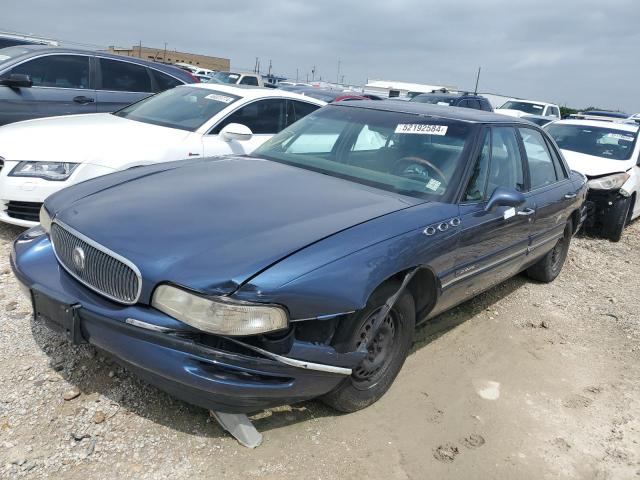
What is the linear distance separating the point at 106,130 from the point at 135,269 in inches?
125

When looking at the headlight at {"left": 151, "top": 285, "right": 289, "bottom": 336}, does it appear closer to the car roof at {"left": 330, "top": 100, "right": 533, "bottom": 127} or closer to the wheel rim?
the wheel rim

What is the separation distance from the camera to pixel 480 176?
356 centimetres

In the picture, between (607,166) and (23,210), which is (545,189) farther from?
(23,210)

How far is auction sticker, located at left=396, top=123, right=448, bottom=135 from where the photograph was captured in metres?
3.62

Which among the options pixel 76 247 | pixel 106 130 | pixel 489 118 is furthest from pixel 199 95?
pixel 76 247

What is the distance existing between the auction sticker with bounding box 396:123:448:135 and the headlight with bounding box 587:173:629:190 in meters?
4.44

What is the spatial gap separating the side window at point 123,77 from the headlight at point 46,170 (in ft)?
10.4

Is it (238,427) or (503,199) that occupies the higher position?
(503,199)

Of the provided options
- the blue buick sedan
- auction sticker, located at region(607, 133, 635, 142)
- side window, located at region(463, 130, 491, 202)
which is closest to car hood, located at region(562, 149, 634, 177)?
auction sticker, located at region(607, 133, 635, 142)

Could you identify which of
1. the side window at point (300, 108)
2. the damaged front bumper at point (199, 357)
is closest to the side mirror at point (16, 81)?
the side window at point (300, 108)

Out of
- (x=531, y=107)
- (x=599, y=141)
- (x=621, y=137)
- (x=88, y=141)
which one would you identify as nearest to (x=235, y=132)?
(x=88, y=141)

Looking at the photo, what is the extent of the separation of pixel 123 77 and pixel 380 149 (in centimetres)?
507

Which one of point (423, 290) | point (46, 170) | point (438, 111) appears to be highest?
point (438, 111)

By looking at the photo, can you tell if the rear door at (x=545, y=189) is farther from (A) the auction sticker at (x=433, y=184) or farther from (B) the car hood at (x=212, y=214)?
(B) the car hood at (x=212, y=214)
